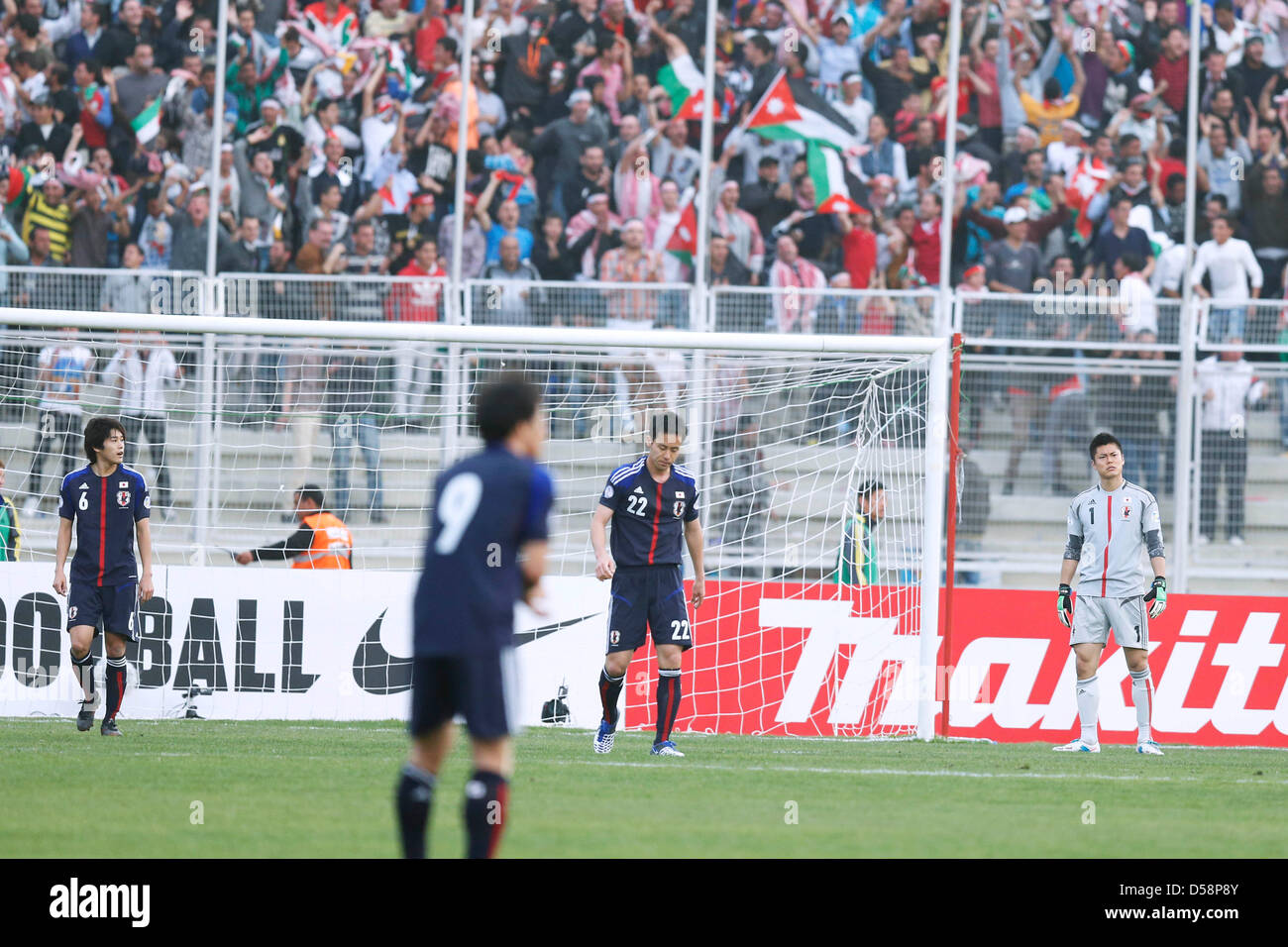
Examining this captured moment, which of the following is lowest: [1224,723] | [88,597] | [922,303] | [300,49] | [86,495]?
[1224,723]

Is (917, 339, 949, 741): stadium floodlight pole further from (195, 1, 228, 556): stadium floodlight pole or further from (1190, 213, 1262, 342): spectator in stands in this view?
(195, 1, 228, 556): stadium floodlight pole

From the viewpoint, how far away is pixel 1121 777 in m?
9.55

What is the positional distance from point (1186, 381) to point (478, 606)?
10.8m

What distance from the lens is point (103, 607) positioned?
11.0 metres

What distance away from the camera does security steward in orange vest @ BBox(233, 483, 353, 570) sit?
12852 millimetres

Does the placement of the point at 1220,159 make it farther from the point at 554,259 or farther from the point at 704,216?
the point at 554,259

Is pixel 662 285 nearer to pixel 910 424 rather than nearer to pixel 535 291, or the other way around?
pixel 535 291

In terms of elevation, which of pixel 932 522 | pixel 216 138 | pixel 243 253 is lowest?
pixel 932 522

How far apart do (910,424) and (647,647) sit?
2.75 m

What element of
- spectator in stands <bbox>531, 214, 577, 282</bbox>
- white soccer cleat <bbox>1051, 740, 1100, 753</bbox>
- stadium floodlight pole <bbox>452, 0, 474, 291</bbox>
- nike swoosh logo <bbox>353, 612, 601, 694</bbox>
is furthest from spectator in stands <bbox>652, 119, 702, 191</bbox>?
white soccer cleat <bbox>1051, 740, 1100, 753</bbox>

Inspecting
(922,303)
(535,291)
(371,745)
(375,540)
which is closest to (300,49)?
(535,291)

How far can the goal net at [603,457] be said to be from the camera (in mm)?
12320

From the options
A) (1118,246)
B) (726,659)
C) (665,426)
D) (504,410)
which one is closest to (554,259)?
(726,659)

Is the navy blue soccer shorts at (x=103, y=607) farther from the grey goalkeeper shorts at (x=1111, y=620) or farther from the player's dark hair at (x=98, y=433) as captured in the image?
the grey goalkeeper shorts at (x=1111, y=620)
